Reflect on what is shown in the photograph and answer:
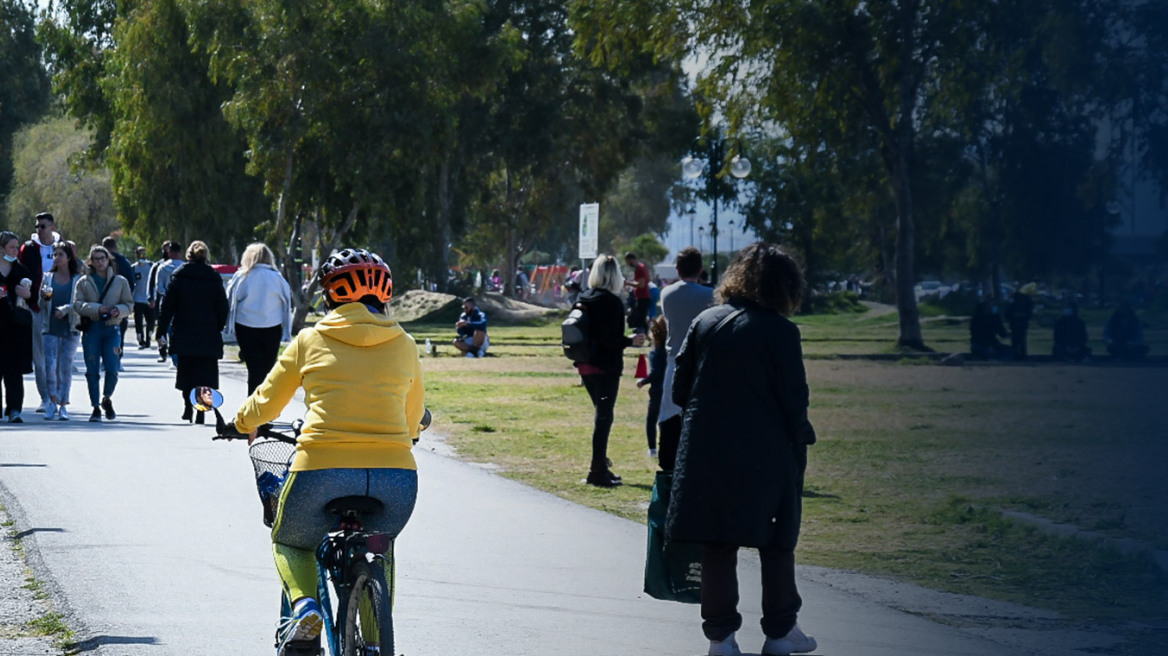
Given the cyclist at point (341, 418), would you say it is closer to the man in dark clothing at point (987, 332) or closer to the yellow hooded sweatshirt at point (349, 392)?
the yellow hooded sweatshirt at point (349, 392)

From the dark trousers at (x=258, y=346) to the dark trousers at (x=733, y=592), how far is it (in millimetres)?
9630

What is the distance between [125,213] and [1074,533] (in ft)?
119

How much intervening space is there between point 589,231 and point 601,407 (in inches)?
650

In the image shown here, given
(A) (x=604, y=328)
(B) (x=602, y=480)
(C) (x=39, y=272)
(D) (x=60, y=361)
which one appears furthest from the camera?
(D) (x=60, y=361)

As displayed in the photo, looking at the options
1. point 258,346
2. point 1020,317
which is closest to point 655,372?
point 1020,317

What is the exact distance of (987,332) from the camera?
16828 millimetres

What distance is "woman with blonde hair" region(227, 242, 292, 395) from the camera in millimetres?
15516

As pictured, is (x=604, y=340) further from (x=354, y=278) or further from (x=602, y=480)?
(x=354, y=278)

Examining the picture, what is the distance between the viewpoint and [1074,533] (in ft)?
33.3

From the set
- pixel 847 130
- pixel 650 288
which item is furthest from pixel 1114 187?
pixel 650 288

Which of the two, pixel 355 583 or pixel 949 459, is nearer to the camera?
pixel 355 583

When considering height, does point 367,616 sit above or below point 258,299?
below

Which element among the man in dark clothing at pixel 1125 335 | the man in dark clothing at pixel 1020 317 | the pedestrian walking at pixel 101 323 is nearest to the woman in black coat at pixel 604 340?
the man in dark clothing at pixel 1125 335

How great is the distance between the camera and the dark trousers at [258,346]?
15.6 metres
